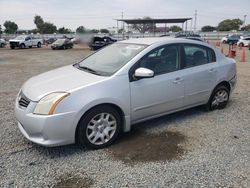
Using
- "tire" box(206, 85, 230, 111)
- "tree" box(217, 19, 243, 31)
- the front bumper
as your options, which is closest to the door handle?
"tire" box(206, 85, 230, 111)

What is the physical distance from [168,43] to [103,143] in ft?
6.58

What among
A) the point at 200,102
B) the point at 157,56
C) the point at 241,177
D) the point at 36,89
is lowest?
the point at 241,177

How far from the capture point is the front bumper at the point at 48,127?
290cm

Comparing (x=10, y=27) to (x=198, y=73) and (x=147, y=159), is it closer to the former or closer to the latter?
(x=198, y=73)

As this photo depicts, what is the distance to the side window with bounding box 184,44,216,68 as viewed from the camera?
13.5 ft

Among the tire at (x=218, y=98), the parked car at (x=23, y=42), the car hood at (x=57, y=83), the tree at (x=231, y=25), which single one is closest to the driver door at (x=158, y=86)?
the car hood at (x=57, y=83)

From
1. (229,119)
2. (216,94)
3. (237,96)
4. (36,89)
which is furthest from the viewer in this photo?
(237,96)

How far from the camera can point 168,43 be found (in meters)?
3.97

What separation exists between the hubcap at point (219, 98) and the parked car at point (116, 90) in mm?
143

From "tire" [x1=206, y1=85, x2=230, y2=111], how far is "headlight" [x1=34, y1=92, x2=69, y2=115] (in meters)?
3.05

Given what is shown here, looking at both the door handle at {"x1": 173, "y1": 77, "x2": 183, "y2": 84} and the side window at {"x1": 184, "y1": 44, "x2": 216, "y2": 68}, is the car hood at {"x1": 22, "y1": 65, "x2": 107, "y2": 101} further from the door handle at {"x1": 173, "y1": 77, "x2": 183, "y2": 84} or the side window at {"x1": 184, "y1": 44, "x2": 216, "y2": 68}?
the side window at {"x1": 184, "y1": 44, "x2": 216, "y2": 68}

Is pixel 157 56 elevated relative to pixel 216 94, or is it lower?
elevated

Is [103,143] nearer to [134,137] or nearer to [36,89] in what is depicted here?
[134,137]

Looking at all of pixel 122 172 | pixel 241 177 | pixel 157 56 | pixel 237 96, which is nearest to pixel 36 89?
pixel 122 172
